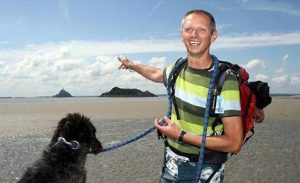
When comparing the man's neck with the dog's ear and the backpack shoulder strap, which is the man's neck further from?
the dog's ear

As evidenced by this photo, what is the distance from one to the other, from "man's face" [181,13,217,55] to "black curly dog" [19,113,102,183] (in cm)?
216

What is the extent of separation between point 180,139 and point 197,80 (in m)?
0.61

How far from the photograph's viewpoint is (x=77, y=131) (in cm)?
547

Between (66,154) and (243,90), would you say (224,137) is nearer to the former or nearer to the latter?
(243,90)

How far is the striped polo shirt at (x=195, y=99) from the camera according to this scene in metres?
3.78

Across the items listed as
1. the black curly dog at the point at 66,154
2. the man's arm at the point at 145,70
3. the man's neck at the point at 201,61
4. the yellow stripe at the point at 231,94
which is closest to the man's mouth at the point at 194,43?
the man's neck at the point at 201,61

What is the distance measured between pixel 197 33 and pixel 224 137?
1.06 m

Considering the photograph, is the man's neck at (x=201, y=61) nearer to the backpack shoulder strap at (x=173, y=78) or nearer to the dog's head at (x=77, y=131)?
the backpack shoulder strap at (x=173, y=78)

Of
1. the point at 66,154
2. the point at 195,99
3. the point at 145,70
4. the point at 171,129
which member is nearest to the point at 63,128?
the point at 66,154

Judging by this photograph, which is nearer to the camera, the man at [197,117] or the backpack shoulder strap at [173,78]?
the man at [197,117]

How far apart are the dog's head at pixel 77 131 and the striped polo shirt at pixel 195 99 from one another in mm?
1684

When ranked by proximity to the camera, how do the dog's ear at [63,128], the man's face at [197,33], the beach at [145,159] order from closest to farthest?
the man's face at [197,33]
the dog's ear at [63,128]
the beach at [145,159]

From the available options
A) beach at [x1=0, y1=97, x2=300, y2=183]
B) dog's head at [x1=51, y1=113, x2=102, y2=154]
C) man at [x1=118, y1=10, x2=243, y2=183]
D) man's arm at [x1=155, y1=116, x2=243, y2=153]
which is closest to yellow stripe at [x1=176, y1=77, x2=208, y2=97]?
man at [x1=118, y1=10, x2=243, y2=183]

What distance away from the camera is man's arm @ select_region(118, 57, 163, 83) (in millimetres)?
5211
